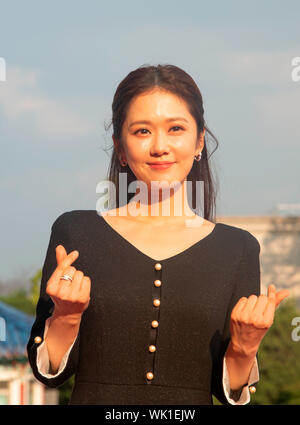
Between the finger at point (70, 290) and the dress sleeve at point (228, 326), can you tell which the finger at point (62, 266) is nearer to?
the finger at point (70, 290)

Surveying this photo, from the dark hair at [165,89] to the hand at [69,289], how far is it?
2.32ft

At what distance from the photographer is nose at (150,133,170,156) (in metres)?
3.88

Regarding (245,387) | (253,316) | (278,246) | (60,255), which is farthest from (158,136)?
(278,246)

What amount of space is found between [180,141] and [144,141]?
7.2 inches

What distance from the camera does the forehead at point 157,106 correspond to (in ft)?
12.9

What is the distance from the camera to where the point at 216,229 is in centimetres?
427

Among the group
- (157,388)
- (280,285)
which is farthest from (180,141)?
(280,285)

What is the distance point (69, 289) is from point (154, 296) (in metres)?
0.52

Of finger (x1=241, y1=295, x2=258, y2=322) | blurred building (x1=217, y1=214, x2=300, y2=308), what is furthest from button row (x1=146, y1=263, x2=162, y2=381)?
blurred building (x1=217, y1=214, x2=300, y2=308)

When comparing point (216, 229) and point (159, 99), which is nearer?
point (159, 99)

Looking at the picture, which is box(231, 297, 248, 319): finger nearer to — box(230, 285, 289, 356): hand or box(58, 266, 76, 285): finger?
box(230, 285, 289, 356): hand

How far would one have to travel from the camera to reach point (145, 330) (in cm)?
389

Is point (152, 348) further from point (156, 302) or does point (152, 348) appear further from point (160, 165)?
point (160, 165)
